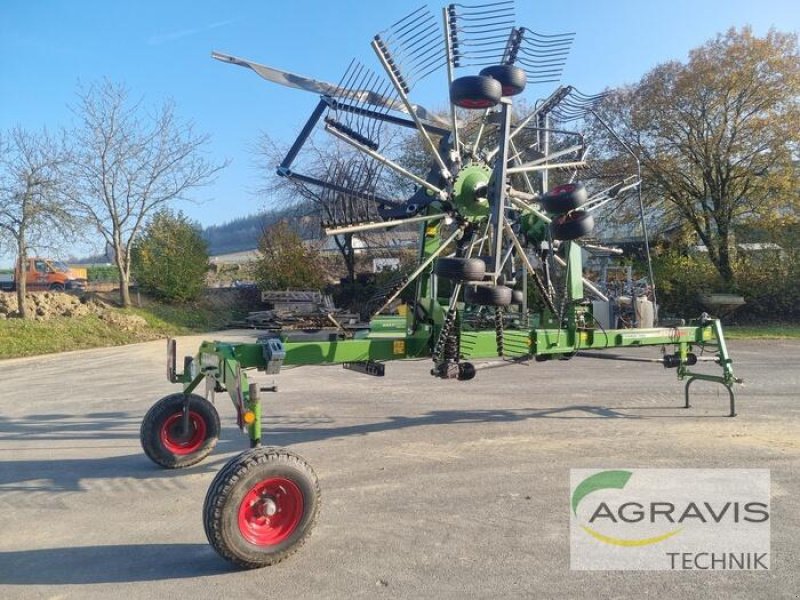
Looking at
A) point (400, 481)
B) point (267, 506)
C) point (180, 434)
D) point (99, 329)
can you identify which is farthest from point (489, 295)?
point (99, 329)

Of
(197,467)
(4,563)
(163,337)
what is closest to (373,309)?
(197,467)

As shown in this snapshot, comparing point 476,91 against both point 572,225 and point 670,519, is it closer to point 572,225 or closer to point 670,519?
point 572,225

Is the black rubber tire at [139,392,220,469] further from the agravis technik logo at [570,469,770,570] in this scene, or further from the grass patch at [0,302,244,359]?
the grass patch at [0,302,244,359]

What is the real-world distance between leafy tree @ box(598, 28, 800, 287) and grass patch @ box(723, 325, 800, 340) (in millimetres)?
1971

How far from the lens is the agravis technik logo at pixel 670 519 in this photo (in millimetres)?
4125

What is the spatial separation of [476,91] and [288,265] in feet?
62.7

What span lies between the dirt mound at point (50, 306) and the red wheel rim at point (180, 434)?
49.7 feet

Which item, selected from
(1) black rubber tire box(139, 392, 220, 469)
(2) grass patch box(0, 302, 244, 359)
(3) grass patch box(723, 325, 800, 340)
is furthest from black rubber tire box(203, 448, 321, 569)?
(3) grass patch box(723, 325, 800, 340)

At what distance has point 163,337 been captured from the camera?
21297 millimetres

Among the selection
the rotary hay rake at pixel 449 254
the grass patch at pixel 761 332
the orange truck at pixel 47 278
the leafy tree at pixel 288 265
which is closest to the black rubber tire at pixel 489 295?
the rotary hay rake at pixel 449 254

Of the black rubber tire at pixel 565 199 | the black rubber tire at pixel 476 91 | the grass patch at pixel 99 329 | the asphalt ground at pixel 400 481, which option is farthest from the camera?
the grass patch at pixel 99 329

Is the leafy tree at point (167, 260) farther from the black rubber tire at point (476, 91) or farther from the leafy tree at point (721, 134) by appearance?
the black rubber tire at point (476, 91)

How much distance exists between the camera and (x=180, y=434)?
6.21 m

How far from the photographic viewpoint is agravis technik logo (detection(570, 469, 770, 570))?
13.5 feet
